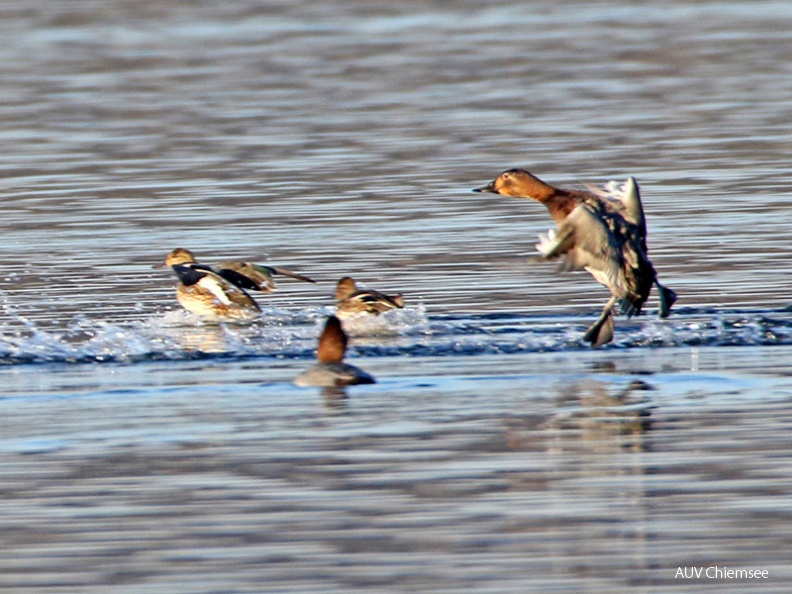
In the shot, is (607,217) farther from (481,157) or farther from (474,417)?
(481,157)

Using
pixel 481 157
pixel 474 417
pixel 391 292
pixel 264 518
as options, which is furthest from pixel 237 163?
pixel 264 518

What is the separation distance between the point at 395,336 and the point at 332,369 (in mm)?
1837

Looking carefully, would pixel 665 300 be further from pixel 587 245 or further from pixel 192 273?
pixel 192 273

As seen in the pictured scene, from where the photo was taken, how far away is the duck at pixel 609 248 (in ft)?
36.6

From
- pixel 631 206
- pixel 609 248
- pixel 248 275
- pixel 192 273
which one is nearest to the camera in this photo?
pixel 609 248

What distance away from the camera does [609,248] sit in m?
11.3

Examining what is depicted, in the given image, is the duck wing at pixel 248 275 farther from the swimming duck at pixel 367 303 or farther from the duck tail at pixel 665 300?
the duck tail at pixel 665 300

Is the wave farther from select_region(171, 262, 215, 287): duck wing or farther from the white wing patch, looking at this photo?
select_region(171, 262, 215, 287): duck wing

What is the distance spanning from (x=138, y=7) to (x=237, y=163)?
36.6m

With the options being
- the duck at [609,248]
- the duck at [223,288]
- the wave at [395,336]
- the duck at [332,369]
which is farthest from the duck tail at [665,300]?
the duck at [223,288]

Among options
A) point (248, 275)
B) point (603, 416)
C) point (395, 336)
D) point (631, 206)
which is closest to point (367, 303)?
point (395, 336)

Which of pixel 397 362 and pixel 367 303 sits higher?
A: pixel 367 303

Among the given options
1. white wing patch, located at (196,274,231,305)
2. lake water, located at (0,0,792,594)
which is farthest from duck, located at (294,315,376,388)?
white wing patch, located at (196,274,231,305)

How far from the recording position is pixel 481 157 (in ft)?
71.6
